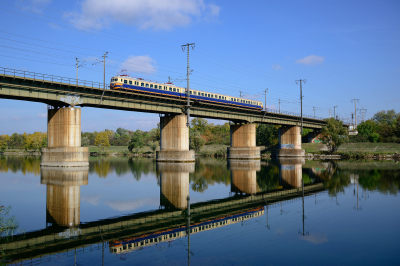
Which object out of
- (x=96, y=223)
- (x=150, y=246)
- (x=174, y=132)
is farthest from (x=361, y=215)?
(x=174, y=132)

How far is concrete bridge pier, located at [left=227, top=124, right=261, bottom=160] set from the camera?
80312 mm

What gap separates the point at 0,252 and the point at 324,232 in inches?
480

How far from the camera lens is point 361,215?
648 inches

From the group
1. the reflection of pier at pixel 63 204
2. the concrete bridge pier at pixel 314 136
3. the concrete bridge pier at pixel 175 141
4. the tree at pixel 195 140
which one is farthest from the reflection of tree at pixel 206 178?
the concrete bridge pier at pixel 314 136

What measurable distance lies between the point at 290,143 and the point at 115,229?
298 feet

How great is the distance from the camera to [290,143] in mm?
98750

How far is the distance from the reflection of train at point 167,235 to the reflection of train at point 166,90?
138 ft

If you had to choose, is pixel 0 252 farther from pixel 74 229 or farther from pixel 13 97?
pixel 13 97

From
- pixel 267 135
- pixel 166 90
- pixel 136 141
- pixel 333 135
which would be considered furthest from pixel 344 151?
pixel 136 141

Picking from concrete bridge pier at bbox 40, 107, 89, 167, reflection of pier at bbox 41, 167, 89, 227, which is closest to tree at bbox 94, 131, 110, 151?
concrete bridge pier at bbox 40, 107, 89, 167

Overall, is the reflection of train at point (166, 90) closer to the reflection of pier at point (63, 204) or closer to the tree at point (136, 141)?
the reflection of pier at point (63, 204)

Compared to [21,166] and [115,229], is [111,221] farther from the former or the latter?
[21,166]

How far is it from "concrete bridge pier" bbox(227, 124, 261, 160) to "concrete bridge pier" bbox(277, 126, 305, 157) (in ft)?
66.2

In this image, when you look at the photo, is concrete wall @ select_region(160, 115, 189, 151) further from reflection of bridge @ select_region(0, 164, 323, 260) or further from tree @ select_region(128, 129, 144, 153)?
tree @ select_region(128, 129, 144, 153)
